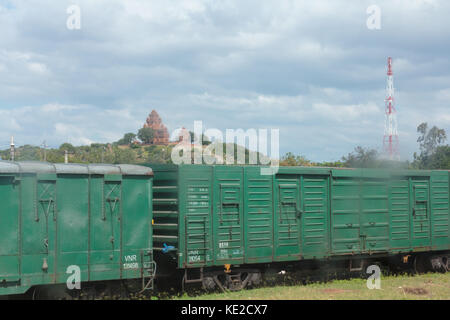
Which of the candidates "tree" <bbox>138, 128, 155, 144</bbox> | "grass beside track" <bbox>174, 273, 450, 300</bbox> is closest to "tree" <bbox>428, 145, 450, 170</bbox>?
"grass beside track" <bbox>174, 273, 450, 300</bbox>

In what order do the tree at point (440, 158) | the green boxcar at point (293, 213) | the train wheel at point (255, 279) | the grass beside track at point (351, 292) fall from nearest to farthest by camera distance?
the grass beside track at point (351, 292), the green boxcar at point (293, 213), the train wheel at point (255, 279), the tree at point (440, 158)

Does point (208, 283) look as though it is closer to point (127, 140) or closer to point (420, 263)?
point (420, 263)

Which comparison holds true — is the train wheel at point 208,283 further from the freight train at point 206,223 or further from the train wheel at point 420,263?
the train wheel at point 420,263

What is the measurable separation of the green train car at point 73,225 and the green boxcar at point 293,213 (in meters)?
0.89

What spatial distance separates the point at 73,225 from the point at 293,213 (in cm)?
617

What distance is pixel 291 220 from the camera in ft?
48.3

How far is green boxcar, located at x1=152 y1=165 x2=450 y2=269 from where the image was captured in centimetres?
1314

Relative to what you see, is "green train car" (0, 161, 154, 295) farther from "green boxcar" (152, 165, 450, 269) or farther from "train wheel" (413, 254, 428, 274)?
→ "train wheel" (413, 254, 428, 274)

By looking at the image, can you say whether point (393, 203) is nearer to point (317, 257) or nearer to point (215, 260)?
point (317, 257)

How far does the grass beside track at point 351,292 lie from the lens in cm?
1231

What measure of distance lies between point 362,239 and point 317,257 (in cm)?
180

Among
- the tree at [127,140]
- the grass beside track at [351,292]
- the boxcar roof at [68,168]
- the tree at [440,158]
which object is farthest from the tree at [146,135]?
the boxcar roof at [68,168]

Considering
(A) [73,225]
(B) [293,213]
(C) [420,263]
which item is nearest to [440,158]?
(C) [420,263]

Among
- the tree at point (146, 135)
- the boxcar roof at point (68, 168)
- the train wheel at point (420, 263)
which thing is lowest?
the train wheel at point (420, 263)
